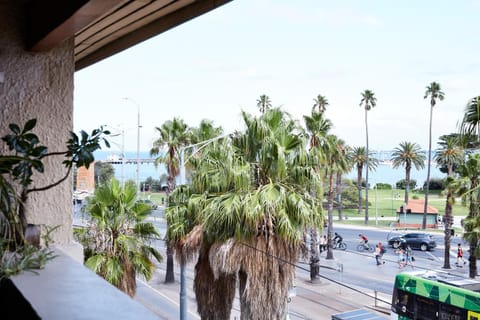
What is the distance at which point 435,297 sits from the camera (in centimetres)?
1179

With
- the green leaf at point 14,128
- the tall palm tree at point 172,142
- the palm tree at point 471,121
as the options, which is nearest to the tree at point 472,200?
the tall palm tree at point 172,142

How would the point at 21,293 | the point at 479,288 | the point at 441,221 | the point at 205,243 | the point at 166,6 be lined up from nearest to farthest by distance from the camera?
the point at 21,293 < the point at 166,6 < the point at 205,243 < the point at 479,288 < the point at 441,221

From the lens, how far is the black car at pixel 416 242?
28141 millimetres

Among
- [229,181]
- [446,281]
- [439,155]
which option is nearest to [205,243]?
[229,181]

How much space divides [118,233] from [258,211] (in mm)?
2344

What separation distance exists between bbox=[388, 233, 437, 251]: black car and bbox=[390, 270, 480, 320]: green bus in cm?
1562

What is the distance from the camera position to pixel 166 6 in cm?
257

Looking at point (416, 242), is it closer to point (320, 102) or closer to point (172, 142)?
point (320, 102)

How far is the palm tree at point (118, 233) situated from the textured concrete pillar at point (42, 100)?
17.2ft

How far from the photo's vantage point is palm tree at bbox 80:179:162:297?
8188mm

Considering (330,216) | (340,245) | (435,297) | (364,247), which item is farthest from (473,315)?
(340,245)

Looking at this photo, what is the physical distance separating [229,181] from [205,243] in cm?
135

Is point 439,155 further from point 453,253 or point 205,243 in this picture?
point 205,243

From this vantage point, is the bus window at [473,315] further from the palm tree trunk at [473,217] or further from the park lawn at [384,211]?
the park lawn at [384,211]
